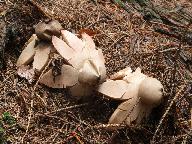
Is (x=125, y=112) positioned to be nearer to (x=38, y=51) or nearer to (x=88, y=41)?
(x=88, y=41)

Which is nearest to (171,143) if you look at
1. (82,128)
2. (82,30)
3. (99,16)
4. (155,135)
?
(155,135)

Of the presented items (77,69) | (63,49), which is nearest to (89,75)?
(77,69)

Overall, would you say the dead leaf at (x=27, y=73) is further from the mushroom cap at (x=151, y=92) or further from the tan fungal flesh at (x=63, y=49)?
the mushroom cap at (x=151, y=92)

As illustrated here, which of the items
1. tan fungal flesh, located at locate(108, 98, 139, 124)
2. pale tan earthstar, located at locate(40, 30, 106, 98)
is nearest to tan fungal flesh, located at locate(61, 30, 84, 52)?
pale tan earthstar, located at locate(40, 30, 106, 98)

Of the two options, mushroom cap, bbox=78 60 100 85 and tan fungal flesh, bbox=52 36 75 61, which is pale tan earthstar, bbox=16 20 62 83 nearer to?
tan fungal flesh, bbox=52 36 75 61

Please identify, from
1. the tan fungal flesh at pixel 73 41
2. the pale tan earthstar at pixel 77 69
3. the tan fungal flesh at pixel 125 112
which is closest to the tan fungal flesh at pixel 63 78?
the pale tan earthstar at pixel 77 69
